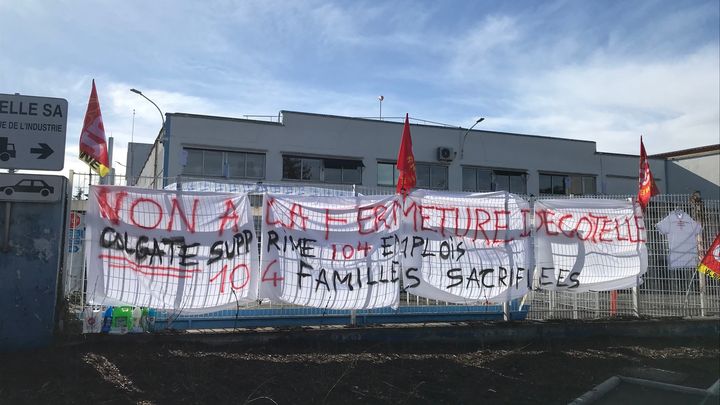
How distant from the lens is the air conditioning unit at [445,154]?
31.2 metres

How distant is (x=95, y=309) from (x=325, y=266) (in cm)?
282

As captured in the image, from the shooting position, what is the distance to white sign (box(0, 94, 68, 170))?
19.8ft

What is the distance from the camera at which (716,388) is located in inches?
227

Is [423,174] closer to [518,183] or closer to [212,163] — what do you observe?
[518,183]

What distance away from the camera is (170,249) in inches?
253

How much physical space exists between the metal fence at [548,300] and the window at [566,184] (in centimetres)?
2637

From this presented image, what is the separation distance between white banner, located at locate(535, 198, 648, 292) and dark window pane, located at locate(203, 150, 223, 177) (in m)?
21.1

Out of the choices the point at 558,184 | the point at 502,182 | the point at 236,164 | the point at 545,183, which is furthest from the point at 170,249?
the point at 558,184

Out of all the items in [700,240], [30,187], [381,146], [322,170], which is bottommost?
[700,240]

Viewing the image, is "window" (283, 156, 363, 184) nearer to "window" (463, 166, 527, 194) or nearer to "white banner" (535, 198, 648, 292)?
"window" (463, 166, 527, 194)

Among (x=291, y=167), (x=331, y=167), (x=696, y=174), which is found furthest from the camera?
(x=696, y=174)

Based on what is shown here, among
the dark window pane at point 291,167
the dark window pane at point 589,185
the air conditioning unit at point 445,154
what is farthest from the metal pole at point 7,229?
the dark window pane at point 589,185

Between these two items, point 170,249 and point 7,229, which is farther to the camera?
point 170,249

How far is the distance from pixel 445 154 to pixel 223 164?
41.4ft
